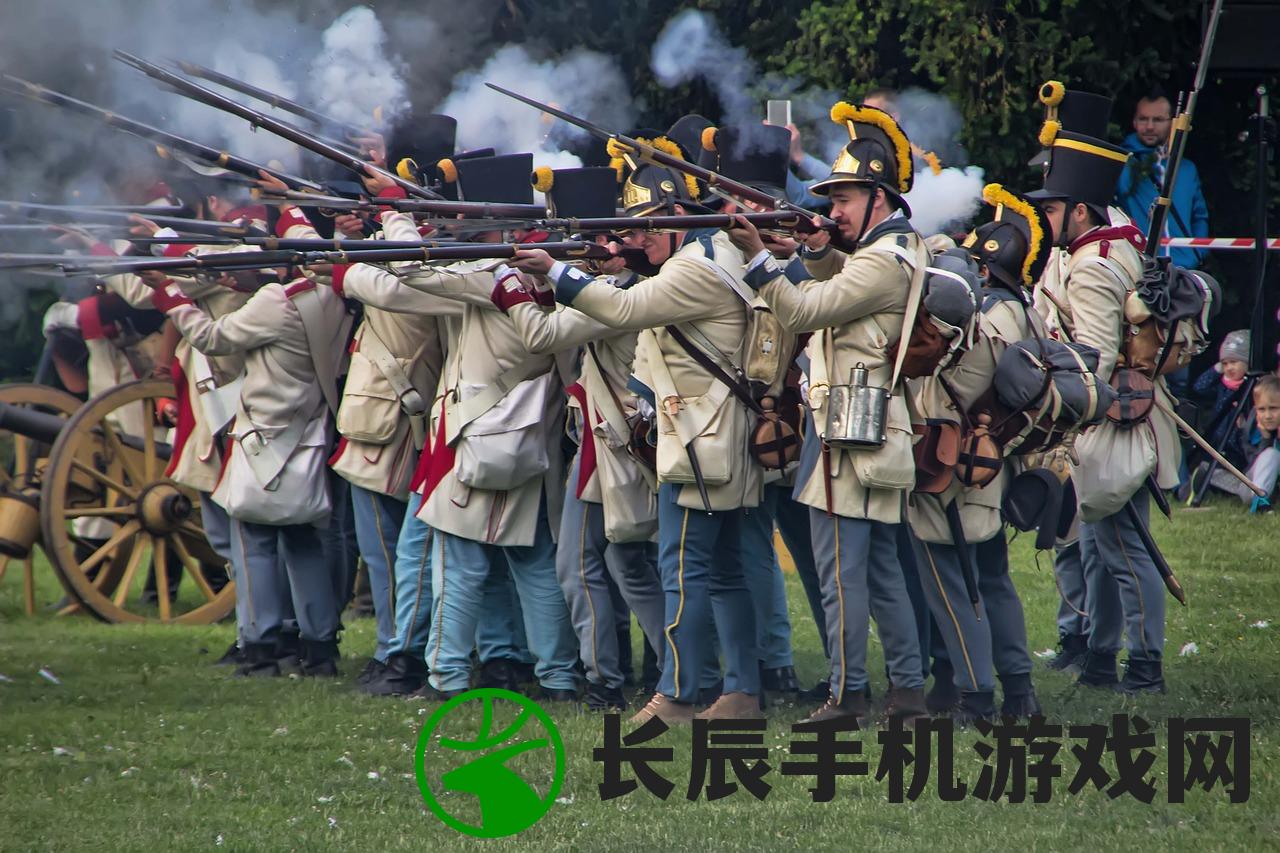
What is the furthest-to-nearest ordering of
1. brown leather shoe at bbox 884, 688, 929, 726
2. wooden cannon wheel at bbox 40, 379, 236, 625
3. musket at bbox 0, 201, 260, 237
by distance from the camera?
wooden cannon wheel at bbox 40, 379, 236, 625 → brown leather shoe at bbox 884, 688, 929, 726 → musket at bbox 0, 201, 260, 237

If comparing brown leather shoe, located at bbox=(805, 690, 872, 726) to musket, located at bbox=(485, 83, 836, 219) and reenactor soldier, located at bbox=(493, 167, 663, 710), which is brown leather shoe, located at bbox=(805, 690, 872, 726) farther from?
musket, located at bbox=(485, 83, 836, 219)

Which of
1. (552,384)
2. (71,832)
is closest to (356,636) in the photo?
(552,384)

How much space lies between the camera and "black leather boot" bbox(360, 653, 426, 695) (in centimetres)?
738

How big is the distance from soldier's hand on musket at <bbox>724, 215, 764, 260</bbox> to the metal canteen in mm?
567

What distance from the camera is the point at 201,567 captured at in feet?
33.0

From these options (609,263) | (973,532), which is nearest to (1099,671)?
(973,532)

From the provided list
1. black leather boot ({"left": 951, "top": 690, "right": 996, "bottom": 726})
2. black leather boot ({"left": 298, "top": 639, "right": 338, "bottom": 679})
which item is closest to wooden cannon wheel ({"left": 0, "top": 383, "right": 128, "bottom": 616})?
black leather boot ({"left": 298, "top": 639, "right": 338, "bottom": 679})

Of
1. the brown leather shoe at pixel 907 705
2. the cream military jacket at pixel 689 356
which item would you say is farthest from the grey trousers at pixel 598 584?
the brown leather shoe at pixel 907 705

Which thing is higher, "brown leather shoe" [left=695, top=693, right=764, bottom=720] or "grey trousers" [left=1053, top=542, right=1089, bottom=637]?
"grey trousers" [left=1053, top=542, right=1089, bottom=637]

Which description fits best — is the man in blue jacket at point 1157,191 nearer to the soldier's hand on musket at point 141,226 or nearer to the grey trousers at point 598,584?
the grey trousers at point 598,584

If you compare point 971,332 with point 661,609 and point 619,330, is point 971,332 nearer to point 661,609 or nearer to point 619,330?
point 619,330

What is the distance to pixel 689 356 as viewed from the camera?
6.55m

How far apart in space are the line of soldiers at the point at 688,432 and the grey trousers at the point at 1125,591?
0.05 ft

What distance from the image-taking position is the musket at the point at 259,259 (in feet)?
19.2
